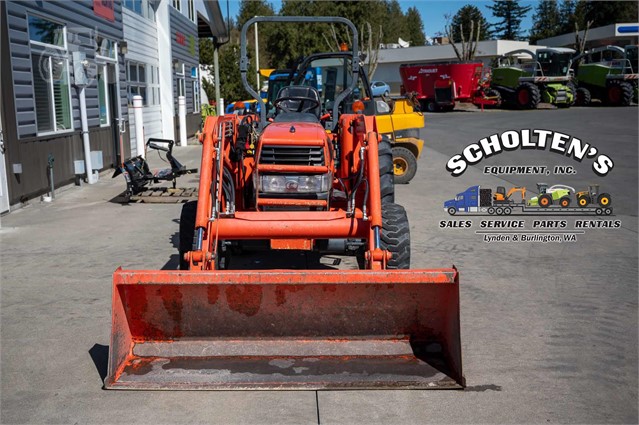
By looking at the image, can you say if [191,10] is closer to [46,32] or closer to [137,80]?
[137,80]

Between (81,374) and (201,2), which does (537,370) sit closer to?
(81,374)

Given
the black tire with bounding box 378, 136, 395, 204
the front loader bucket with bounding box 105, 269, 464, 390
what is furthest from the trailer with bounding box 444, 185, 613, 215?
the front loader bucket with bounding box 105, 269, 464, 390

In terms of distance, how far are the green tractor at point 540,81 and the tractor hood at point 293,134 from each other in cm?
3108

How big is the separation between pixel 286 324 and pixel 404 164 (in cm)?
857

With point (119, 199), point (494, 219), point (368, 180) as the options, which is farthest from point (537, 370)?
point (119, 199)

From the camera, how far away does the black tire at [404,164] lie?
506 inches

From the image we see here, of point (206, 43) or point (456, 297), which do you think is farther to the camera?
point (206, 43)

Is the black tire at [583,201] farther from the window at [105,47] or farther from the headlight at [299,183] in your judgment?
the window at [105,47]

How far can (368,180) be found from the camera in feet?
18.4

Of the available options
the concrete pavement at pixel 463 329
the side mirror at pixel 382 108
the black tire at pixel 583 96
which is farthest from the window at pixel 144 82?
the black tire at pixel 583 96

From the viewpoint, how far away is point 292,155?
5844 mm

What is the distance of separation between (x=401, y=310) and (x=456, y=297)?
0.45 meters

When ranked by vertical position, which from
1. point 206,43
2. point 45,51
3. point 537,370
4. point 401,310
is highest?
point 206,43

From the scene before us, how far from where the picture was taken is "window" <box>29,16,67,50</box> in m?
11.3
